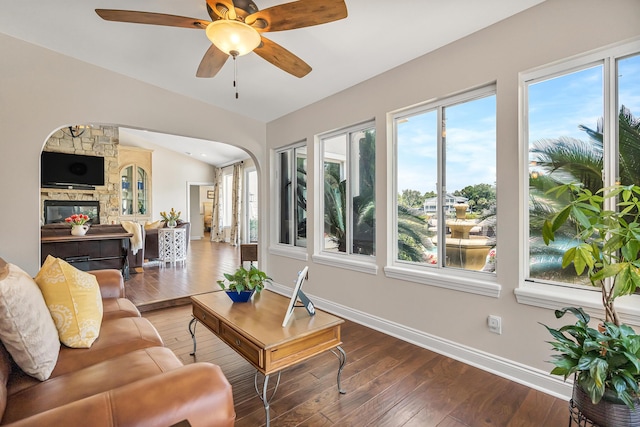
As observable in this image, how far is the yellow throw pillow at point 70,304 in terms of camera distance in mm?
1674

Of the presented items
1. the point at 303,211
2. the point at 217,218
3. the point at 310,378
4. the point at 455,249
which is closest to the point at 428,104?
the point at 455,249

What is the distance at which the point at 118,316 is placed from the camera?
85.9 inches

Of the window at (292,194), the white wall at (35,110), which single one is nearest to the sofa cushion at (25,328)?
the white wall at (35,110)

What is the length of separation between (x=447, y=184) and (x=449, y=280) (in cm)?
84

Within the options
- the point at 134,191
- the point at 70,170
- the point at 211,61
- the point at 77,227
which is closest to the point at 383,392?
the point at 211,61

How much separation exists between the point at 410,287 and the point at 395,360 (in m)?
0.66

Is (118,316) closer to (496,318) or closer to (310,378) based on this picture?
(310,378)

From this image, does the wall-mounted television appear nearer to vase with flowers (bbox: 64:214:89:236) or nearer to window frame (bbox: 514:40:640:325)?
vase with flowers (bbox: 64:214:89:236)

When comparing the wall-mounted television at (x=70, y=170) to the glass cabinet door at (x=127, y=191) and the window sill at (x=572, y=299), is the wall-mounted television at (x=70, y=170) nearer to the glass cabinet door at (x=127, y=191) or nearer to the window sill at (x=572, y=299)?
the glass cabinet door at (x=127, y=191)

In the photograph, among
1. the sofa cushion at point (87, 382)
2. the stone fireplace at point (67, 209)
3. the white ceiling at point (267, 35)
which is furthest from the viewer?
the stone fireplace at point (67, 209)

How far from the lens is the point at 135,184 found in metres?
9.48

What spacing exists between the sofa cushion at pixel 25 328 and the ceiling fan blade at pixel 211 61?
1732 mm

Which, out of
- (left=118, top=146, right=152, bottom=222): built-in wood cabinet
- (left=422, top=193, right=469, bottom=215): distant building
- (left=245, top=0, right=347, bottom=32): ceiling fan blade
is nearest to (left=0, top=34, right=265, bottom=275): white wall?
(left=245, top=0, right=347, bottom=32): ceiling fan blade

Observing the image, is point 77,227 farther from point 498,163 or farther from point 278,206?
point 498,163
